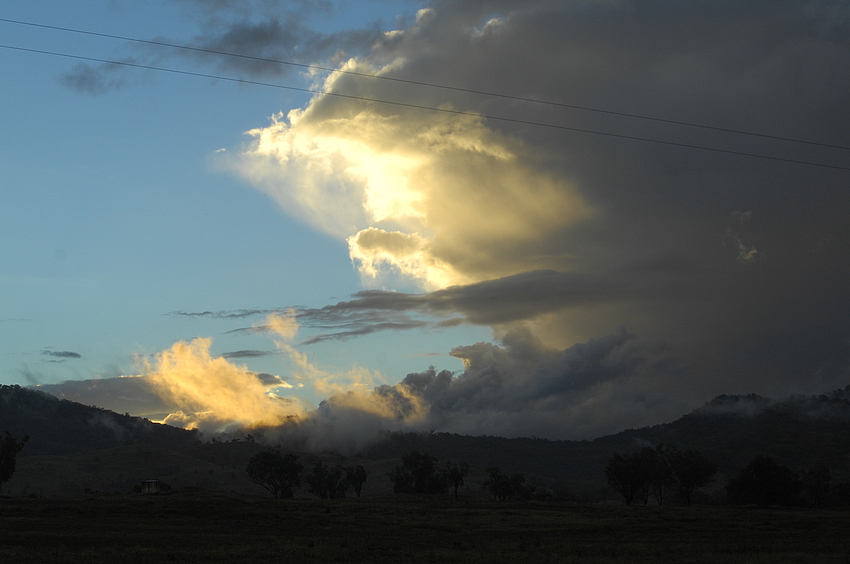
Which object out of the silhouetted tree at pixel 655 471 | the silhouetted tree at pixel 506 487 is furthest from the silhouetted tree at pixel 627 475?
the silhouetted tree at pixel 506 487

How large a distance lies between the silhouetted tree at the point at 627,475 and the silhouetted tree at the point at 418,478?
160ft

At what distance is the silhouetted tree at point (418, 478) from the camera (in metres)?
179

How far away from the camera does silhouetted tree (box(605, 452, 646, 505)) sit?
148750 millimetres

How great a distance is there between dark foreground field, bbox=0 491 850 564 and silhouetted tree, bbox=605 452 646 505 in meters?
54.4

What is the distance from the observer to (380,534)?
62.6 metres

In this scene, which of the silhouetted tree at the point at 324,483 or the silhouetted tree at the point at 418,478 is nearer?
the silhouetted tree at the point at 418,478

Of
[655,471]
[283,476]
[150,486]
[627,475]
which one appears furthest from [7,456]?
[655,471]

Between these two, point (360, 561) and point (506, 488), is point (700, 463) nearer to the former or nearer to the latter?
point (506, 488)

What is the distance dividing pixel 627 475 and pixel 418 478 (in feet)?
186

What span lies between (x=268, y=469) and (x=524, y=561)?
466 ft

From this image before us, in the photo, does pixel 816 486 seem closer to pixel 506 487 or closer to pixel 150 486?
pixel 506 487

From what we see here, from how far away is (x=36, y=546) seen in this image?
4625 cm

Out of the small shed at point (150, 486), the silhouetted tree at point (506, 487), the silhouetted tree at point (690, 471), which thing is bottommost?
the silhouetted tree at point (506, 487)

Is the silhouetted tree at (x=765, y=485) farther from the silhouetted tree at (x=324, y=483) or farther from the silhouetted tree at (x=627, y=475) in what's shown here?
the silhouetted tree at (x=324, y=483)
